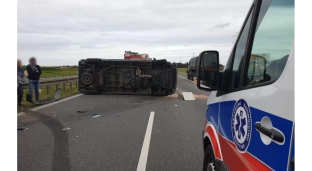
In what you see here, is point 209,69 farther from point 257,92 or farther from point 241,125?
point 257,92

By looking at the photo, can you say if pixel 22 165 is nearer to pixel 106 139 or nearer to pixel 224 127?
pixel 106 139

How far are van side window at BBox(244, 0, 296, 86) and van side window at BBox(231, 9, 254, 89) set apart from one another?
0.18m

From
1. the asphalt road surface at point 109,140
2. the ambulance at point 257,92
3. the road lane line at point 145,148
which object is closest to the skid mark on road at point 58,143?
the asphalt road surface at point 109,140

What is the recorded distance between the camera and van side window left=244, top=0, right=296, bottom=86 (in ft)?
6.02

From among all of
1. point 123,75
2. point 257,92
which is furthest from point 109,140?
point 123,75

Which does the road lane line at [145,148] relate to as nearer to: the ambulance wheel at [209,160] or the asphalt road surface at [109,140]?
the asphalt road surface at [109,140]

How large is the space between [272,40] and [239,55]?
0.61 metres

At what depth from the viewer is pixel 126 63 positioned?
15219 mm

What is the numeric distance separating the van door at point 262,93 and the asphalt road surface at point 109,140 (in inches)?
92.6

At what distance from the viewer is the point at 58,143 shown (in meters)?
5.96

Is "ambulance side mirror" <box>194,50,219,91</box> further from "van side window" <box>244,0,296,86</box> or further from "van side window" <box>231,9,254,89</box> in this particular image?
"van side window" <box>244,0,296,86</box>

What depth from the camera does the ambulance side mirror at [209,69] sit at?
2859 mm
